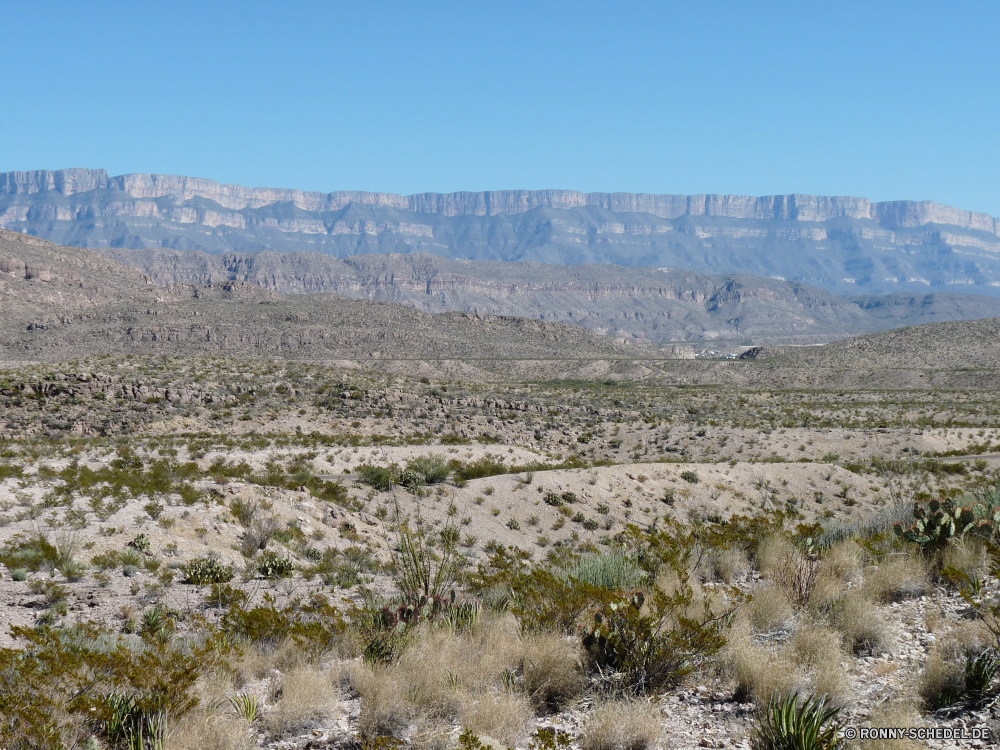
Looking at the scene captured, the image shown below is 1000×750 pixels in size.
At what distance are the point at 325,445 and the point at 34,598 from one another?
1780cm

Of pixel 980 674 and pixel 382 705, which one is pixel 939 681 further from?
pixel 382 705

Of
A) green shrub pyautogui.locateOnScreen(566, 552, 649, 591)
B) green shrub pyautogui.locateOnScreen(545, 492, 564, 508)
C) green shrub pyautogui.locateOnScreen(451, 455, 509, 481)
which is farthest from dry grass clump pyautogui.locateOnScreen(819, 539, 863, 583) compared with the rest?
green shrub pyautogui.locateOnScreen(451, 455, 509, 481)

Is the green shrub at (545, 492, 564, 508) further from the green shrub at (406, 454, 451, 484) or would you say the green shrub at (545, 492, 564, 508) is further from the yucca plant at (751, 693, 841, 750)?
the yucca plant at (751, 693, 841, 750)

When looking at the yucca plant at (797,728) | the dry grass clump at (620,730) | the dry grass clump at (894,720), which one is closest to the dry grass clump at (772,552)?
the dry grass clump at (894,720)

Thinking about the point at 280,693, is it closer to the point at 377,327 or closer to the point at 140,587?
the point at 140,587

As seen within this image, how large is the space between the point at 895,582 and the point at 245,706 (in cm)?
713

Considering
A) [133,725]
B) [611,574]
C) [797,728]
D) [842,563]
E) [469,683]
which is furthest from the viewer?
[611,574]

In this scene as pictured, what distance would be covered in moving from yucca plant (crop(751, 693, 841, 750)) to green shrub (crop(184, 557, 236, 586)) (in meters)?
8.34

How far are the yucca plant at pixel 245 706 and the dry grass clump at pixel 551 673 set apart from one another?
2354 millimetres

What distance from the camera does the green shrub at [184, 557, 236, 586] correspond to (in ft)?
34.8

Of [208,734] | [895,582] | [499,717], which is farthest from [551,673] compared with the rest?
[895,582]

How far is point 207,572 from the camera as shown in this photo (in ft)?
35.4

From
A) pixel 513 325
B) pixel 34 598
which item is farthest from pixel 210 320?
pixel 34 598

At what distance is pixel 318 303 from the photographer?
128m
